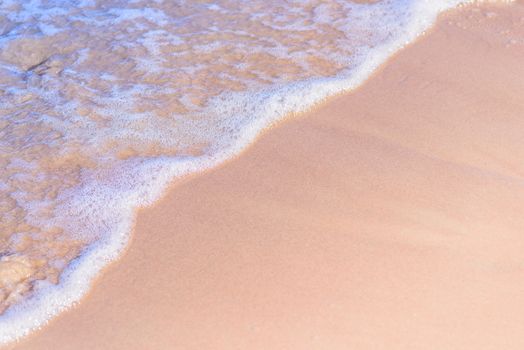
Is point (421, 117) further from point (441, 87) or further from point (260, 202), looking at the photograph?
point (260, 202)

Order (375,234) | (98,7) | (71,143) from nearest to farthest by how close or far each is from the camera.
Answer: (375,234), (71,143), (98,7)

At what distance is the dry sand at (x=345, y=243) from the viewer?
2.10 meters

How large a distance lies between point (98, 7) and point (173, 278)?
2.93 metres

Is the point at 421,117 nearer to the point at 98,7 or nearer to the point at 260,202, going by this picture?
the point at 260,202

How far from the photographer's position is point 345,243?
2400 mm

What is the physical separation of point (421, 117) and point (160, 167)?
1.30 m

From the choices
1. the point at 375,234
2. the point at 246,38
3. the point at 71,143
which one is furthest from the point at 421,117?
the point at 71,143

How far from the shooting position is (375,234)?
243 centimetres

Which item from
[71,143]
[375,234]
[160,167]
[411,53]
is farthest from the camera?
[411,53]

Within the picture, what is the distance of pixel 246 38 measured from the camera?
4.03m

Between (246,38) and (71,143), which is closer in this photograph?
(71,143)

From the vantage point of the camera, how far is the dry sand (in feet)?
6.88

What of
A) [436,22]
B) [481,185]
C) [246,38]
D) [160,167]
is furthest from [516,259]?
[246,38]

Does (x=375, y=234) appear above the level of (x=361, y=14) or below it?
below
